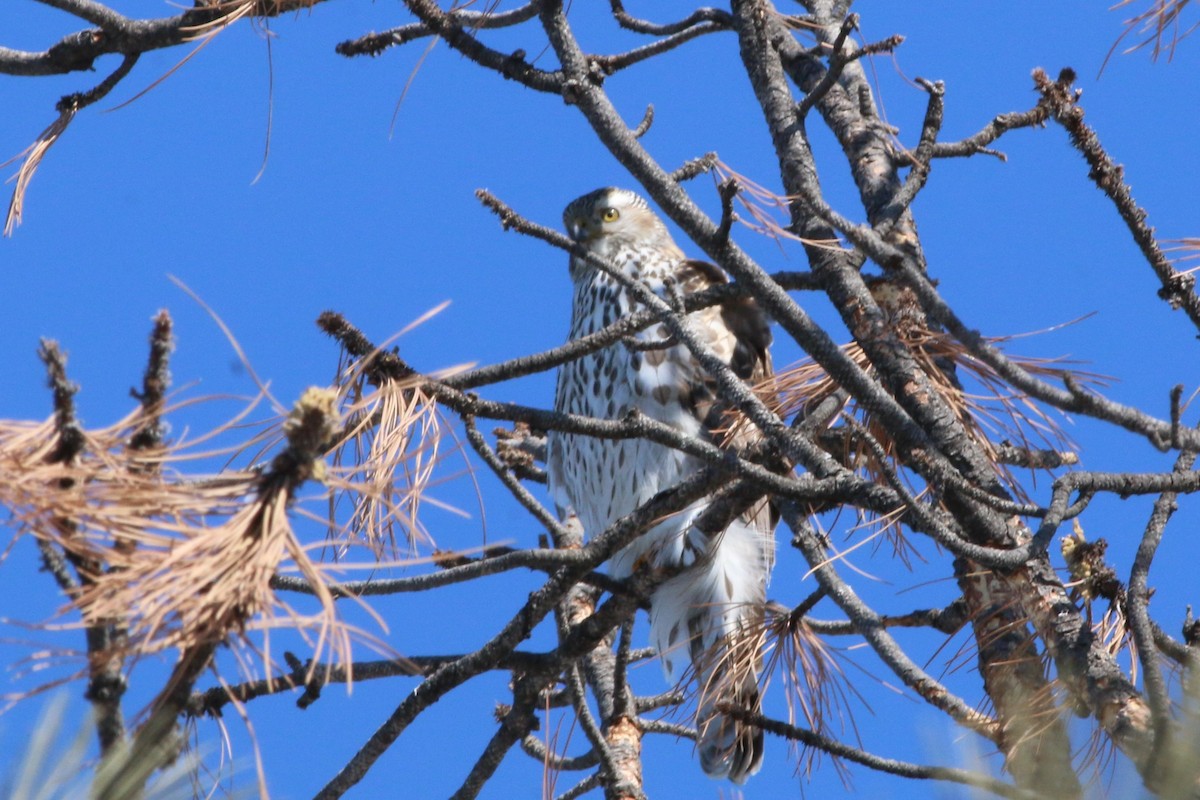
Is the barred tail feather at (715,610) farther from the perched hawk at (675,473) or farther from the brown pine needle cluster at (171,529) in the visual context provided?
the brown pine needle cluster at (171,529)

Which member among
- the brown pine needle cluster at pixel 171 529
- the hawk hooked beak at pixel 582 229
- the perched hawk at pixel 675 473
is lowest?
the brown pine needle cluster at pixel 171 529

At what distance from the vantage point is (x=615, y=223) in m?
4.43

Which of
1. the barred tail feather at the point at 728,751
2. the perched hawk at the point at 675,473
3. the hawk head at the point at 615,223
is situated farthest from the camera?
the hawk head at the point at 615,223

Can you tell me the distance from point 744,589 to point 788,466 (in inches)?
40.2

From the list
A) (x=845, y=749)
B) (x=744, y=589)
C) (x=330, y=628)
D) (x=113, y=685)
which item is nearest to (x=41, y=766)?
(x=113, y=685)

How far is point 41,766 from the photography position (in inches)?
44.6

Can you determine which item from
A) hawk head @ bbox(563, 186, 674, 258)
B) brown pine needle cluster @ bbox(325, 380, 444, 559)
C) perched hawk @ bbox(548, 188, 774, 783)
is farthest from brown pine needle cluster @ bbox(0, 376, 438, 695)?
hawk head @ bbox(563, 186, 674, 258)

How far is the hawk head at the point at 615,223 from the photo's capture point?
440 centimetres

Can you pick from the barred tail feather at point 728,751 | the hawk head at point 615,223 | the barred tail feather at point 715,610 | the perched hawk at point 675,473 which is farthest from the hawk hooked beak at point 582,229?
the barred tail feather at point 728,751

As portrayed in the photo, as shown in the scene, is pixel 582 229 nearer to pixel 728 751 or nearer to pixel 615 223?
pixel 615 223

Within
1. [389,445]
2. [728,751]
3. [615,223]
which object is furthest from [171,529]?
[615,223]

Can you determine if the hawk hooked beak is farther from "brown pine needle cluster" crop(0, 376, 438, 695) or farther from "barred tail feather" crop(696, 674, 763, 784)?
"brown pine needle cluster" crop(0, 376, 438, 695)

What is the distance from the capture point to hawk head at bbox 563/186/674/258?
4.40m

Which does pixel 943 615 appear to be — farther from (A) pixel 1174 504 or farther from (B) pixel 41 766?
(B) pixel 41 766
